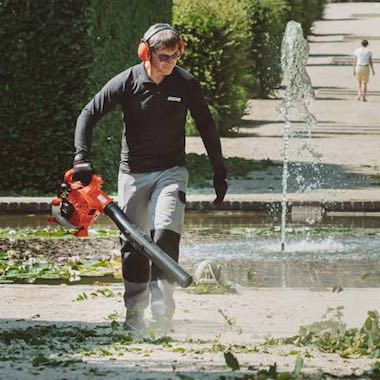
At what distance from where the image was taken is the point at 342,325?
8070mm

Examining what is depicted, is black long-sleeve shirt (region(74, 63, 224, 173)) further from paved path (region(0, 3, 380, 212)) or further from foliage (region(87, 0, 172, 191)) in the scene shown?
foliage (region(87, 0, 172, 191))

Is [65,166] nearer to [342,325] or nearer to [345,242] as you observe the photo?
[345,242]

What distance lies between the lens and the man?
8648 mm

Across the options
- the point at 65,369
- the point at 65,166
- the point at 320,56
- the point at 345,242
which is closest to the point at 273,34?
the point at 320,56

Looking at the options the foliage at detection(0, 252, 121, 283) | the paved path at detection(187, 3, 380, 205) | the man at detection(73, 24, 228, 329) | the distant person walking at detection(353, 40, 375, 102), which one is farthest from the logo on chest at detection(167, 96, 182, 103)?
the distant person walking at detection(353, 40, 375, 102)

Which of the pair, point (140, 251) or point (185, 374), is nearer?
point (185, 374)

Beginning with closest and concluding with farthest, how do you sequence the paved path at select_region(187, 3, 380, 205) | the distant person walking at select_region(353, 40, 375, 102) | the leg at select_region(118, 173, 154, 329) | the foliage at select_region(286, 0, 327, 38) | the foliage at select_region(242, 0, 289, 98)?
1. the leg at select_region(118, 173, 154, 329)
2. the paved path at select_region(187, 3, 380, 205)
3. the foliage at select_region(242, 0, 289, 98)
4. the distant person walking at select_region(353, 40, 375, 102)
5. the foliage at select_region(286, 0, 327, 38)

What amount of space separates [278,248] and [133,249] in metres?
4.70

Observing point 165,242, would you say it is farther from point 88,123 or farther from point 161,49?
point 161,49

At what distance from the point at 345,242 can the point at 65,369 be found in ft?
23.0

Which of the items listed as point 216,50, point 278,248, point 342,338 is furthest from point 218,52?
point 342,338

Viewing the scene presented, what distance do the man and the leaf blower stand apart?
2.9 inches

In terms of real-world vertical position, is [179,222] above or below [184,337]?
above

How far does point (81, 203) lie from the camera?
8.62 m
